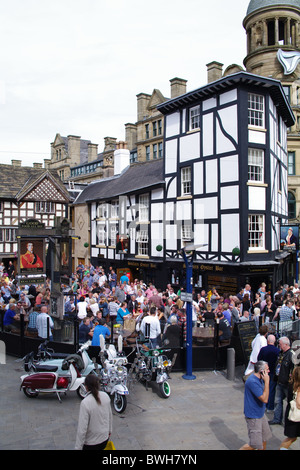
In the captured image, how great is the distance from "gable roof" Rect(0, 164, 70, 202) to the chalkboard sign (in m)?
25.6

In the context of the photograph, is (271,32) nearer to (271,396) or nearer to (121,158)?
(121,158)

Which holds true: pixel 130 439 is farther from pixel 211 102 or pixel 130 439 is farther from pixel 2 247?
pixel 2 247

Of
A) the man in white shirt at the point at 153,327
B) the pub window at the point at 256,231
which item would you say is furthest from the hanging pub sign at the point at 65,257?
the pub window at the point at 256,231

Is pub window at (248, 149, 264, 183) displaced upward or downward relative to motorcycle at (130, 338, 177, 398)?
upward

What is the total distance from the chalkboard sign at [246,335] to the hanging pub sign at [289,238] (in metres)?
12.3

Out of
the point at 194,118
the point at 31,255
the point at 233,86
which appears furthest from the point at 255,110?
the point at 31,255

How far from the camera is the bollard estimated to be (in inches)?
414

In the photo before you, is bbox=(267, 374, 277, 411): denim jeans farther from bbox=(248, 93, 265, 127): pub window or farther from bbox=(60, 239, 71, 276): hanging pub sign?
bbox=(248, 93, 265, 127): pub window

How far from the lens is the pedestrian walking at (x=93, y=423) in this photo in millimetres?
4883

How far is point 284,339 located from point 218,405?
7.80 feet

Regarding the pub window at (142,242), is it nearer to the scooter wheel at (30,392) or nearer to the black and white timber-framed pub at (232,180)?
the black and white timber-framed pub at (232,180)

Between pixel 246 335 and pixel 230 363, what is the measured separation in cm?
94

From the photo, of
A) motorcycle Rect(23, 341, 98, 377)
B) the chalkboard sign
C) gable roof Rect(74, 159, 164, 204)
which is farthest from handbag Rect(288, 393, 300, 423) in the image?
gable roof Rect(74, 159, 164, 204)
